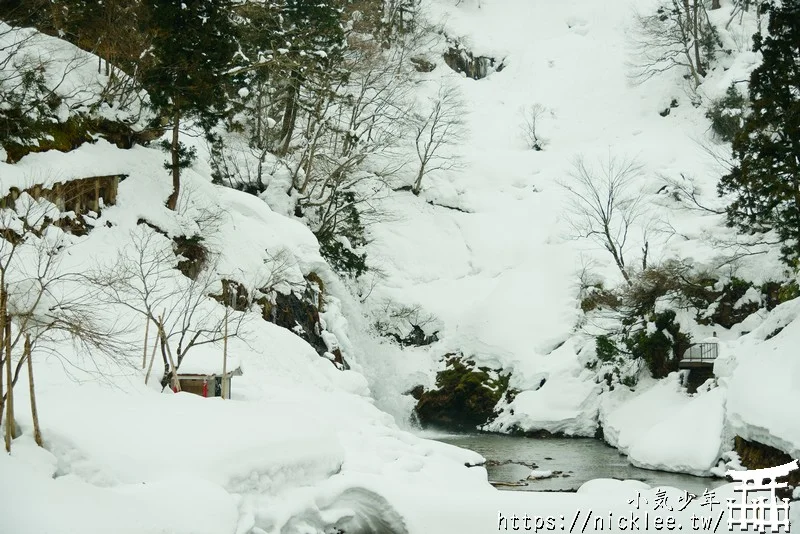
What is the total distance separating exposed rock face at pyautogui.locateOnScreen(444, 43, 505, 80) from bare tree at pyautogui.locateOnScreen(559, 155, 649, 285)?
610 inches

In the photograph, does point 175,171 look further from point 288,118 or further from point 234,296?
point 288,118

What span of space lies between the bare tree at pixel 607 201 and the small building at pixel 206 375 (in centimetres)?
2089

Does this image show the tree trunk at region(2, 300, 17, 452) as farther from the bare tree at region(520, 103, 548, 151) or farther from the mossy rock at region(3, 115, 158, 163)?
the bare tree at region(520, 103, 548, 151)

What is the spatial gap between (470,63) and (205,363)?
141 ft

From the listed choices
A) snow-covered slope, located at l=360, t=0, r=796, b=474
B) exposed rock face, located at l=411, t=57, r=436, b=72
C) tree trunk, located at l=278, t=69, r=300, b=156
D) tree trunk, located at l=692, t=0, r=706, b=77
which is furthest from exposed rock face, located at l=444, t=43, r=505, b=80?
tree trunk, located at l=278, t=69, r=300, b=156

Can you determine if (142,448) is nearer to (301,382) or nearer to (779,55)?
(301,382)

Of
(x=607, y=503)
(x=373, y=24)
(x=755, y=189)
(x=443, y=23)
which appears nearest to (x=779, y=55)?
(x=755, y=189)

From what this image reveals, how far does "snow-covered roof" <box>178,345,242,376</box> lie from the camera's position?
1421 centimetres

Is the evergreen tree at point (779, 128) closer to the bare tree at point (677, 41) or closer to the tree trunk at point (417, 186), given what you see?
the tree trunk at point (417, 186)

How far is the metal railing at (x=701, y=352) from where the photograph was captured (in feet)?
76.0

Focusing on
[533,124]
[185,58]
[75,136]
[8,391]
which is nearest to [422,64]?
[533,124]

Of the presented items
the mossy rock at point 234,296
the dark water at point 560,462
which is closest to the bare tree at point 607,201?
the dark water at point 560,462

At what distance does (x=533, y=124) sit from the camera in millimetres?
45750

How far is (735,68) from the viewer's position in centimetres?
4056
